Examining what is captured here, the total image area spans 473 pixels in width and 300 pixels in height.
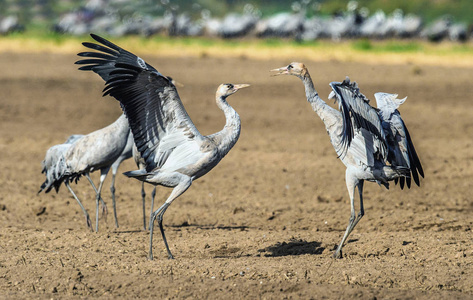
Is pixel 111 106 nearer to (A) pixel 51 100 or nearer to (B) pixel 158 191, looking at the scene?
(A) pixel 51 100

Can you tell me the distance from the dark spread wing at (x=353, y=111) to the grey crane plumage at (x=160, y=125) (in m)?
1.13

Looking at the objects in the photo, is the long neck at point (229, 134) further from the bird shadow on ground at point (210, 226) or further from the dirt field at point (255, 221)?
the bird shadow on ground at point (210, 226)

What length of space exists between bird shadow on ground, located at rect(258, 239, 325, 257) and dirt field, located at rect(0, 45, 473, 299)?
0.07 feet

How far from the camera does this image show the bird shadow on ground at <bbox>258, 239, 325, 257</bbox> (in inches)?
309

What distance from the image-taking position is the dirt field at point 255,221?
6.45 metres

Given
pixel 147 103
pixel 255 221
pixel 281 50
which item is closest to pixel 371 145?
pixel 147 103

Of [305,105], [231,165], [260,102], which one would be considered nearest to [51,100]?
[260,102]

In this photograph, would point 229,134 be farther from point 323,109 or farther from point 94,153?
point 94,153

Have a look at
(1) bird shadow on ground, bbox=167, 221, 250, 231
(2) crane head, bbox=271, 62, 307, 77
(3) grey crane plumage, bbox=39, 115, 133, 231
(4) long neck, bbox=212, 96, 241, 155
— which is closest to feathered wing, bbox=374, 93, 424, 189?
(2) crane head, bbox=271, 62, 307, 77

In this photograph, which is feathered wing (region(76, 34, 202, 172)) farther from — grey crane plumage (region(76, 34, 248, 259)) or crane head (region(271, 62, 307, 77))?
crane head (region(271, 62, 307, 77))

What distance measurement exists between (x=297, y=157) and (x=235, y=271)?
6.22 meters

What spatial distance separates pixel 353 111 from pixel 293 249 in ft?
6.00

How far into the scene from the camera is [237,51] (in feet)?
103

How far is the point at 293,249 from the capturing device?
794 cm
